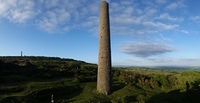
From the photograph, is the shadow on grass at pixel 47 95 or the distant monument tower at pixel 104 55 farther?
the distant monument tower at pixel 104 55

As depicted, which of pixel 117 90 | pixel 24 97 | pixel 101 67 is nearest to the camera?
pixel 24 97

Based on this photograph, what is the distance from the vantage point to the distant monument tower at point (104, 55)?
2622 centimetres

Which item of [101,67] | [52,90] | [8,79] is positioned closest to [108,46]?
[101,67]

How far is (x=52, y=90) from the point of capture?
86.7 feet

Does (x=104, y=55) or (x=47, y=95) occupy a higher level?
(x=104, y=55)

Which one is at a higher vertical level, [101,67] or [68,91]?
[101,67]

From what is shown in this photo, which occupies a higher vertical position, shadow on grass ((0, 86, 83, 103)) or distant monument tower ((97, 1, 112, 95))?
distant monument tower ((97, 1, 112, 95))

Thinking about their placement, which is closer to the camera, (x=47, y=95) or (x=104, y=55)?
(x=47, y=95)

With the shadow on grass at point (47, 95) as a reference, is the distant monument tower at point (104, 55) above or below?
above

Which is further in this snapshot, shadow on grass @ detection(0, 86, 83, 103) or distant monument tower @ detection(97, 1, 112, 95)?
distant monument tower @ detection(97, 1, 112, 95)

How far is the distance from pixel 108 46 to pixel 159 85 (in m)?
14.2

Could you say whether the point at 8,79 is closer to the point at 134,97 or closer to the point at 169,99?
the point at 134,97

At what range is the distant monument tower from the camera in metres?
26.2

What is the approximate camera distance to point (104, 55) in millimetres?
26188
